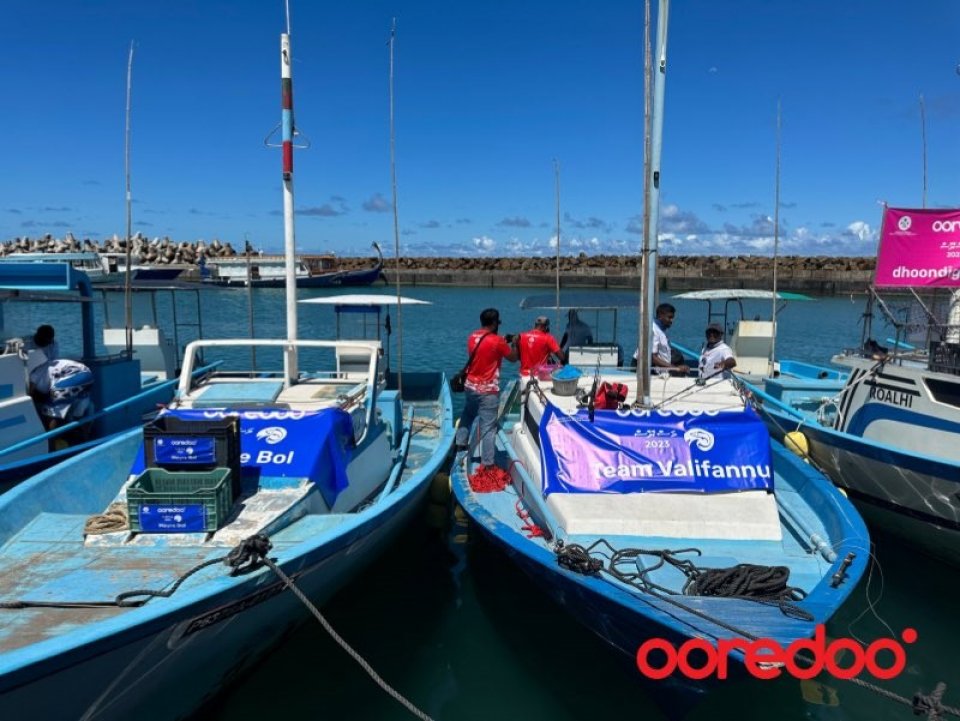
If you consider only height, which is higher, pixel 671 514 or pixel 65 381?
pixel 65 381

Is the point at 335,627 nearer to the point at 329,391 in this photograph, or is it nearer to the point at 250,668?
the point at 250,668

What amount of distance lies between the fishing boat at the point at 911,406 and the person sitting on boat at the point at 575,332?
458 cm

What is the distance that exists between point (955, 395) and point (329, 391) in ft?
24.6

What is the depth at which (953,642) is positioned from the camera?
7145 mm

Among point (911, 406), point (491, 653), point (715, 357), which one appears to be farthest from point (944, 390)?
point (491, 653)

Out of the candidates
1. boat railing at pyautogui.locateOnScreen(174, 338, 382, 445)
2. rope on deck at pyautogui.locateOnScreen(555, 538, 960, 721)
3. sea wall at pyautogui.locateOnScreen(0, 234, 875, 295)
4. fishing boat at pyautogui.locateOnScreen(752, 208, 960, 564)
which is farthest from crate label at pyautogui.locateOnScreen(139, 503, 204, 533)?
sea wall at pyautogui.locateOnScreen(0, 234, 875, 295)

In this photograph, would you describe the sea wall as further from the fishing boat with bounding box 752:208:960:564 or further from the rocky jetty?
the fishing boat with bounding box 752:208:960:564

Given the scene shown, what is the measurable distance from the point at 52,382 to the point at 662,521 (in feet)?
26.8

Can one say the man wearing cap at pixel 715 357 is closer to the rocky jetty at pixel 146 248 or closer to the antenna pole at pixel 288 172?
the antenna pole at pixel 288 172

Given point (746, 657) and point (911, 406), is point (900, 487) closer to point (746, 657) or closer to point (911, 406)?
point (911, 406)

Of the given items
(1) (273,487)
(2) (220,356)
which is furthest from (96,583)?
(2) (220,356)

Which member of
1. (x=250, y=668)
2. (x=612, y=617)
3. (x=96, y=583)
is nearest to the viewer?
(x=96, y=583)

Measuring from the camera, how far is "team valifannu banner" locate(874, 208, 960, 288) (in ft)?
28.5

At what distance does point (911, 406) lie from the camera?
29.3 ft
